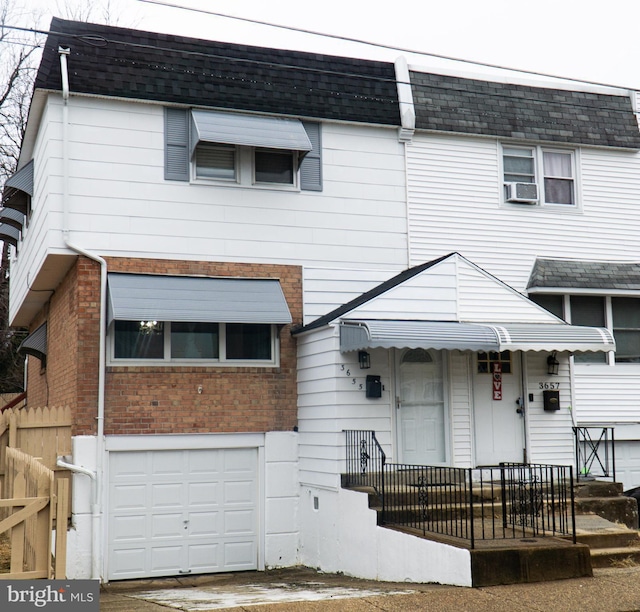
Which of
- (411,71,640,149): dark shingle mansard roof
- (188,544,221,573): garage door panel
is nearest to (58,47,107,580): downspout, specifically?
(188,544,221,573): garage door panel

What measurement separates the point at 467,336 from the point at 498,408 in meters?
2.39

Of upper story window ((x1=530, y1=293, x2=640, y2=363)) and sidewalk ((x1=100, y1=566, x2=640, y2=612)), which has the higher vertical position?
upper story window ((x1=530, y1=293, x2=640, y2=363))

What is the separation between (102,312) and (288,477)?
4.29m

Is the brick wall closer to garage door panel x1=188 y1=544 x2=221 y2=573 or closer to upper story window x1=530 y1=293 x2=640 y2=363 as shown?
garage door panel x1=188 y1=544 x2=221 y2=573

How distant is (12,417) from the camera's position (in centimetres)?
1451

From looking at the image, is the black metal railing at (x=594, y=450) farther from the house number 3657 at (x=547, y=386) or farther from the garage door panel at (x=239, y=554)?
the garage door panel at (x=239, y=554)

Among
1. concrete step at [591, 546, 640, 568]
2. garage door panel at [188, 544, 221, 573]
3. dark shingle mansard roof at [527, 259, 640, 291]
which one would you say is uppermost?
dark shingle mansard roof at [527, 259, 640, 291]

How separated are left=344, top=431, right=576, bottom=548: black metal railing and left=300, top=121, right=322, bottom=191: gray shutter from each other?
4.74 m

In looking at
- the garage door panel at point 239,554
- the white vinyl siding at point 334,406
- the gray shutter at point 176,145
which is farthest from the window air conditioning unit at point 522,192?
the garage door panel at point 239,554

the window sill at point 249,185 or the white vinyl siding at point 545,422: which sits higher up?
the window sill at point 249,185

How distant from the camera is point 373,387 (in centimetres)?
1345

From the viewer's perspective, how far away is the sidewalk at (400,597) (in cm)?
857

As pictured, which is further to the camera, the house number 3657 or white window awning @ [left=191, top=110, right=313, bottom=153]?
the house number 3657

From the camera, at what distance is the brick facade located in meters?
13.4
